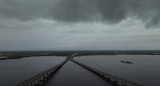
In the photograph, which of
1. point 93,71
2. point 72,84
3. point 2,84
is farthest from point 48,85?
point 93,71

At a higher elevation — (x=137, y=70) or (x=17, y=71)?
(x=17, y=71)

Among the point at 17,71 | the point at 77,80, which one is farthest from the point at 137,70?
the point at 17,71

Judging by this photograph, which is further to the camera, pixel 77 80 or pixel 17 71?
pixel 17 71

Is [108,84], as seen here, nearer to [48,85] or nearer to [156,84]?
[156,84]

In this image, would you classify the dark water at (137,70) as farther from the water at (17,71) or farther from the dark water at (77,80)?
the water at (17,71)

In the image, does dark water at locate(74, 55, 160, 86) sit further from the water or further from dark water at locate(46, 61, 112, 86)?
the water

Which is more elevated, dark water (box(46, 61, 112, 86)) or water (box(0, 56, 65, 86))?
water (box(0, 56, 65, 86))

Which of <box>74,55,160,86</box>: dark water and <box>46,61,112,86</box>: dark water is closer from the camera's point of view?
<box>46,61,112,86</box>: dark water

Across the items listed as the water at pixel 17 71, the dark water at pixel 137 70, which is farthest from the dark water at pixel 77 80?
the water at pixel 17 71

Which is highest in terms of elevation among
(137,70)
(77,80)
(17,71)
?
(17,71)

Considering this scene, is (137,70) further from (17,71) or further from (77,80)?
(17,71)

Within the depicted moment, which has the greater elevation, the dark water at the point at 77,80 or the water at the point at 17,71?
the water at the point at 17,71

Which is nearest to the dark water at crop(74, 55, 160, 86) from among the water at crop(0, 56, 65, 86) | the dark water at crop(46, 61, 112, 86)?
the dark water at crop(46, 61, 112, 86)

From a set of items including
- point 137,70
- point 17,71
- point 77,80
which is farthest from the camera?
point 137,70
